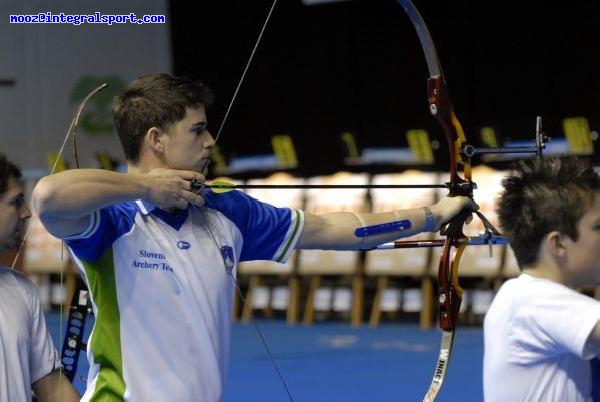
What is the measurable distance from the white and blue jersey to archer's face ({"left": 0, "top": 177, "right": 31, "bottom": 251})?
0.33ft

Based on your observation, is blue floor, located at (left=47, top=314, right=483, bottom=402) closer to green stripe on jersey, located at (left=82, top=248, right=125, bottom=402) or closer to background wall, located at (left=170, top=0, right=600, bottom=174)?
background wall, located at (left=170, top=0, right=600, bottom=174)

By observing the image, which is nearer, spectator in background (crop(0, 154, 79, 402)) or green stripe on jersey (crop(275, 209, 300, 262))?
spectator in background (crop(0, 154, 79, 402))

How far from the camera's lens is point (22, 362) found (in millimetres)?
2270

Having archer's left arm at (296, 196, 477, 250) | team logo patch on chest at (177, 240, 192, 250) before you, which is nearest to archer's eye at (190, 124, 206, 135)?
team logo patch on chest at (177, 240, 192, 250)

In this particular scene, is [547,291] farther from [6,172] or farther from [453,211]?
[6,172]

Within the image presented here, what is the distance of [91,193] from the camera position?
2.27 meters

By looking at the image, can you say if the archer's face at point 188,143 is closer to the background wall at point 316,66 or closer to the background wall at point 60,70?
the background wall at point 316,66

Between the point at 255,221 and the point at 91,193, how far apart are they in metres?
0.45

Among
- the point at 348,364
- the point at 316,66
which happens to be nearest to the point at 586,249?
the point at 348,364

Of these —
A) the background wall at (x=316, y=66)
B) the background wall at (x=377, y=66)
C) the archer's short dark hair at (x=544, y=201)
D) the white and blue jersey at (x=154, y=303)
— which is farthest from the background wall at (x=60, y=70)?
the archer's short dark hair at (x=544, y=201)

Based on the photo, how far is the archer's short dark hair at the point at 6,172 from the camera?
2.31 meters

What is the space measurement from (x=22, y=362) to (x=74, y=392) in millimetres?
154

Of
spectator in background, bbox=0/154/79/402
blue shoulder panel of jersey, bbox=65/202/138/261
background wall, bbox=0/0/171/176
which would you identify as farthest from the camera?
background wall, bbox=0/0/171/176

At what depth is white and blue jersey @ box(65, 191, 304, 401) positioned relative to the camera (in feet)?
7.66
